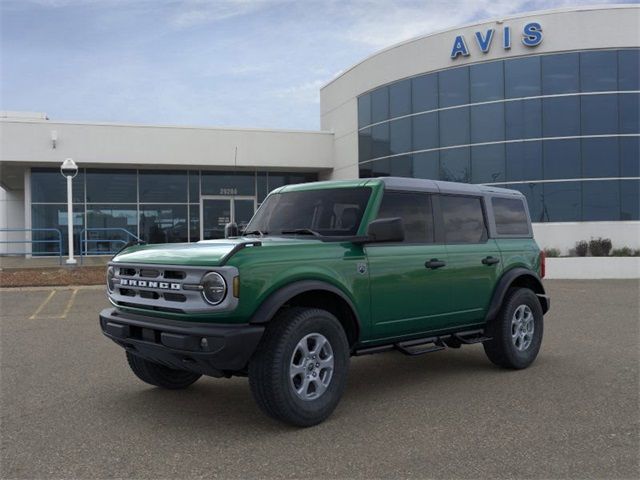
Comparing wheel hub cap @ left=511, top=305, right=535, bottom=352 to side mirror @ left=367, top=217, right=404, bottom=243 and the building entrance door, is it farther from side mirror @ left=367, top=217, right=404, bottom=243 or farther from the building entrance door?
the building entrance door

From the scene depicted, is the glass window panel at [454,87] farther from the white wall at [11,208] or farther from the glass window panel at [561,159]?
the white wall at [11,208]

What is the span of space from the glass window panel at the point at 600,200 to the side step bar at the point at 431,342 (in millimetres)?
15559

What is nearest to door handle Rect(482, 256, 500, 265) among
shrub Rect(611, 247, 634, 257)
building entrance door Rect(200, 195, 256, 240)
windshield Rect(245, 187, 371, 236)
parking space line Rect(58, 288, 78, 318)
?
windshield Rect(245, 187, 371, 236)

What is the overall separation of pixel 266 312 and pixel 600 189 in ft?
60.7

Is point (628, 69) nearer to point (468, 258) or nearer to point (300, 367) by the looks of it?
point (468, 258)

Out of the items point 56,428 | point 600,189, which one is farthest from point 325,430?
point 600,189

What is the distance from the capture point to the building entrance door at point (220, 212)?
85.3ft

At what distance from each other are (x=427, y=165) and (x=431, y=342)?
17.4 meters

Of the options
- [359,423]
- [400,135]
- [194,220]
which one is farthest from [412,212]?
[194,220]

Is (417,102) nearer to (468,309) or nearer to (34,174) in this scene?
(34,174)

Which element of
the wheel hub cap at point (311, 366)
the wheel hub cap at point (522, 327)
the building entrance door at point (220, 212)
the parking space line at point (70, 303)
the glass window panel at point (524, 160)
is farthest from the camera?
the building entrance door at point (220, 212)

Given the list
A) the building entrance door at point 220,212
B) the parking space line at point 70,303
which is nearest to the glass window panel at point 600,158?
the building entrance door at point 220,212

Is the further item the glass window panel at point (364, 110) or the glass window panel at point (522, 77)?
the glass window panel at point (364, 110)

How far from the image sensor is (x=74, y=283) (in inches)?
585
